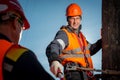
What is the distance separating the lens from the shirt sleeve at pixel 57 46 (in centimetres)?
623

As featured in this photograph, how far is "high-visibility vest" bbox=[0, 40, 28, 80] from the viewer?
2.10 m

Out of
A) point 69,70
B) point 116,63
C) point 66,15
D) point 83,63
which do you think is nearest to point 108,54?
point 116,63

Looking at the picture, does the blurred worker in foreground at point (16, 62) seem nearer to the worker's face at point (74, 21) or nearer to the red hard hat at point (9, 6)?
the red hard hat at point (9, 6)

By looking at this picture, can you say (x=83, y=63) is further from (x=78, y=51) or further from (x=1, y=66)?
(x=1, y=66)

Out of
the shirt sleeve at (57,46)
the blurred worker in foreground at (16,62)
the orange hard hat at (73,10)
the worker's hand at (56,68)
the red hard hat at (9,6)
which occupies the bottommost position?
the worker's hand at (56,68)

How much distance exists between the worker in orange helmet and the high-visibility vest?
11.7 feet

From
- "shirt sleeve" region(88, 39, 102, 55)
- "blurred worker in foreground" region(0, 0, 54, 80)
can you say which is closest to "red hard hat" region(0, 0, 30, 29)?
"blurred worker in foreground" region(0, 0, 54, 80)

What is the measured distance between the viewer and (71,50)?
22.4 feet

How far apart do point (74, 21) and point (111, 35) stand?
2.69m

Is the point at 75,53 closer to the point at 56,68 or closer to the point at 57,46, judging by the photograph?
the point at 57,46

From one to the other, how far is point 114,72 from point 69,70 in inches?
61.1

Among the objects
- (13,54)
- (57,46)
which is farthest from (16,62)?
(57,46)

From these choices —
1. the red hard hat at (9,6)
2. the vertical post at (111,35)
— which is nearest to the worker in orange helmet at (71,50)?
the vertical post at (111,35)

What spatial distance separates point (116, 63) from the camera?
4.55 metres
